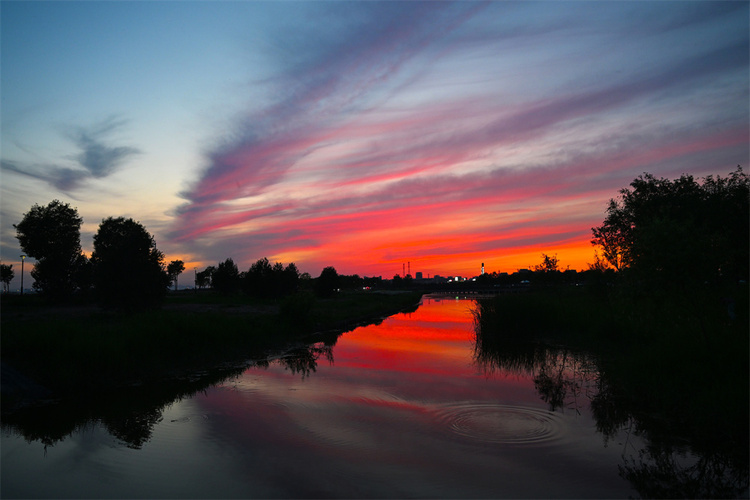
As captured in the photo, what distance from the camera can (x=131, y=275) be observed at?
87.5 ft

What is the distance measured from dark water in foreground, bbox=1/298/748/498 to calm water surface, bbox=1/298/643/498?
30 millimetres

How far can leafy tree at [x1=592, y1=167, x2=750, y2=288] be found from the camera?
10453mm

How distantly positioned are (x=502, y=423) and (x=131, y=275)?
24156mm

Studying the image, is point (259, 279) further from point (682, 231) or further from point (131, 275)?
point (682, 231)

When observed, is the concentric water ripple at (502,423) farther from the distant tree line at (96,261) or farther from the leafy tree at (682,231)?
the distant tree line at (96,261)

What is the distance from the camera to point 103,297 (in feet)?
87.0

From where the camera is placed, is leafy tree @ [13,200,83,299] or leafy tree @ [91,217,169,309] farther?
leafy tree @ [13,200,83,299]

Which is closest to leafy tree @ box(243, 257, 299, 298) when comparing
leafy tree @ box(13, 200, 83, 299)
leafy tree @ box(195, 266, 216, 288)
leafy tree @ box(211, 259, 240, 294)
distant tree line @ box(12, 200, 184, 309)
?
leafy tree @ box(211, 259, 240, 294)

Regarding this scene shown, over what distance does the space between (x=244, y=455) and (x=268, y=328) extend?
53.0 ft

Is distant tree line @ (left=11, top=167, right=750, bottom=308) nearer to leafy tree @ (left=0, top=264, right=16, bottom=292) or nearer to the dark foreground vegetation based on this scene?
the dark foreground vegetation

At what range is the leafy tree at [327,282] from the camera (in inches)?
2968

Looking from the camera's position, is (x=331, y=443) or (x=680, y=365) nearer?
(x=331, y=443)

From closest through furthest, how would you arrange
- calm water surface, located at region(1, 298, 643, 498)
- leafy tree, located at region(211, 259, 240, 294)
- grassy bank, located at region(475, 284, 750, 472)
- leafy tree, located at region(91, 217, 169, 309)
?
calm water surface, located at region(1, 298, 643, 498) < grassy bank, located at region(475, 284, 750, 472) < leafy tree, located at region(91, 217, 169, 309) < leafy tree, located at region(211, 259, 240, 294)

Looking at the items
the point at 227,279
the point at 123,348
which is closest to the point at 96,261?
the point at 227,279
